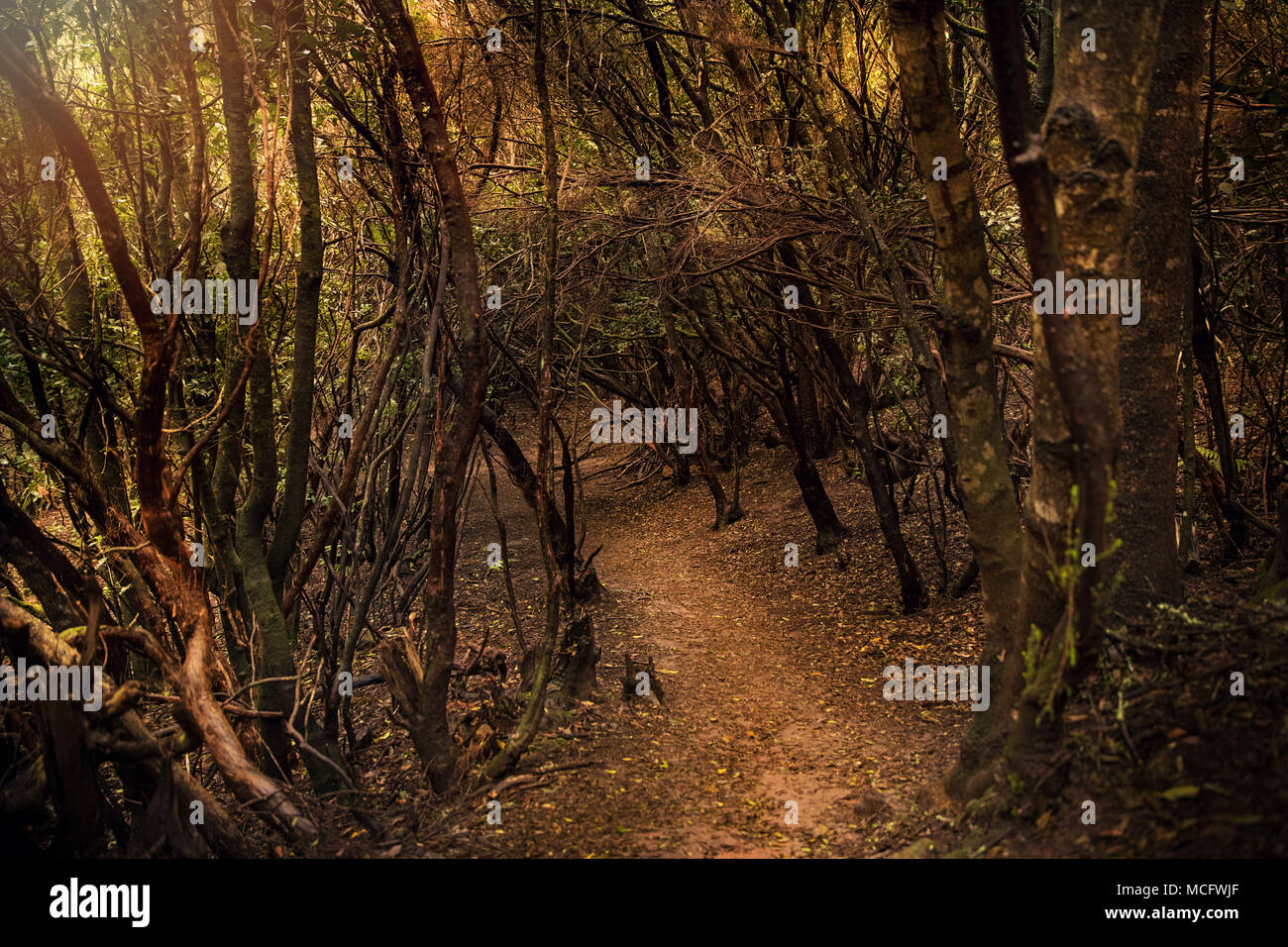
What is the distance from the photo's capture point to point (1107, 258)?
3168mm

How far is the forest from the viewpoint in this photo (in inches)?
128

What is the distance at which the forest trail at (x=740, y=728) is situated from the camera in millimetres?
4387

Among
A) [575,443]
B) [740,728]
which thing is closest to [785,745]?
[740,728]

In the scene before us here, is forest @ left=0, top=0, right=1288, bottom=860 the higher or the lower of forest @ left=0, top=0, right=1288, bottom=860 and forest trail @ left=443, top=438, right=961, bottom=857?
the higher

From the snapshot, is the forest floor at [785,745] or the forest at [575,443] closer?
the forest floor at [785,745]

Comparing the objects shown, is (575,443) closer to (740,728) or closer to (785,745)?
(740,728)

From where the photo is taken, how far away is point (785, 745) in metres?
5.80

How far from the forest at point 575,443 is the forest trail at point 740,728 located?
0.15 ft

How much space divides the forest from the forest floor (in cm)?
3

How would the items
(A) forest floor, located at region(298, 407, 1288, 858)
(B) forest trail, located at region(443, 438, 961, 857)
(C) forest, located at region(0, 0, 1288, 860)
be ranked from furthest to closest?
(B) forest trail, located at region(443, 438, 961, 857), (C) forest, located at region(0, 0, 1288, 860), (A) forest floor, located at region(298, 407, 1288, 858)

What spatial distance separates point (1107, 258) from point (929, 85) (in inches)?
58.4

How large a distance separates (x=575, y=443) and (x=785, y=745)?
3844 millimetres

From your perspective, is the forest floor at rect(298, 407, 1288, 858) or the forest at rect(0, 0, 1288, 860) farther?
the forest at rect(0, 0, 1288, 860)
